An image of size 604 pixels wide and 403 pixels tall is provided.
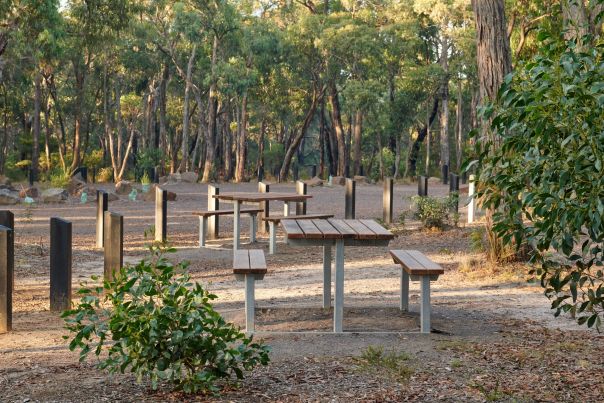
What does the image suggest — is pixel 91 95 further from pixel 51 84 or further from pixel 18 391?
pixel 18 391

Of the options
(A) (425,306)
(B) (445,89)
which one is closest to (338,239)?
(A) (425,306)

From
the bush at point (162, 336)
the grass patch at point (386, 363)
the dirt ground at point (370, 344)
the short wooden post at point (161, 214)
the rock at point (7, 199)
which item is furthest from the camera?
the rock at point (7, 199)

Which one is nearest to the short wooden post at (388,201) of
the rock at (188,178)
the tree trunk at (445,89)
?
the rock at (188,178)

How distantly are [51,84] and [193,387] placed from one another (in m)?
39.6

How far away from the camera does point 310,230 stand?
25.2ft

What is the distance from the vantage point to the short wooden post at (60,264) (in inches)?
330

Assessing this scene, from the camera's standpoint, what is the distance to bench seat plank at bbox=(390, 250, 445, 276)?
7129 millimetres

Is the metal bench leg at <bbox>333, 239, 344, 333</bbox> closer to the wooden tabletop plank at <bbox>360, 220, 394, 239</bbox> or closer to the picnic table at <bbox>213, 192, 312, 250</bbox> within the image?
the wooden tabletop plank at <bbox>360, 220, 394, 239</bbox>

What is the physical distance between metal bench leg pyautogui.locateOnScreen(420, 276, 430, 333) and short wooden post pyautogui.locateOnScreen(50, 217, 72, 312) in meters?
3.20

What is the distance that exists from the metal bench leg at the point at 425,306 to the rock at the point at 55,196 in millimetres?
Answer: 20163

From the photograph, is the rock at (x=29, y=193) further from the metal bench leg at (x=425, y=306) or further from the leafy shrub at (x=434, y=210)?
the metal bench leg at (x=425, y=306)

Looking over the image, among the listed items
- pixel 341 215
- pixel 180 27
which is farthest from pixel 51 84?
pixel 341 215

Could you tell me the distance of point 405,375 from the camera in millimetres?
5996

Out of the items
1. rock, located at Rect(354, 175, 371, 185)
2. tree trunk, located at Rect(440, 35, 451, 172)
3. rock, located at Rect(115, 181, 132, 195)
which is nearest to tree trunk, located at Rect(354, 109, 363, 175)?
rock, located at Rect(354, 175, 371, 185)
